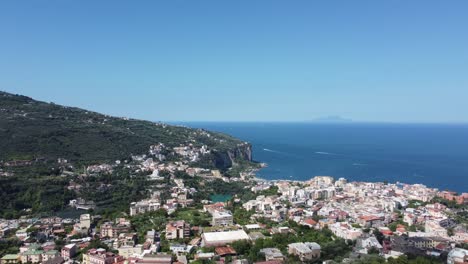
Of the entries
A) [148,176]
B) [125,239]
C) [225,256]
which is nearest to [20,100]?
[148,176]

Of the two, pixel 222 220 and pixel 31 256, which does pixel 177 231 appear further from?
pixel 31 256

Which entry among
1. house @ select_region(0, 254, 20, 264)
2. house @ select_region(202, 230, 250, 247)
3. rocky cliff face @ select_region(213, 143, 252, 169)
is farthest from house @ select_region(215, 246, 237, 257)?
rocky cliff face @ select_region(213, 143, 252, 169)

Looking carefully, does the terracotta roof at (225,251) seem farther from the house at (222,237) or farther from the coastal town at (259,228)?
the house at (222,237)

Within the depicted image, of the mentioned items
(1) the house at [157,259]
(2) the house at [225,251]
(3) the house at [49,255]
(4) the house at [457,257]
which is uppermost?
(4) the house at [457,257]

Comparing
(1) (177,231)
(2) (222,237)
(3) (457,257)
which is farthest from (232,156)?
(3) (457,257)

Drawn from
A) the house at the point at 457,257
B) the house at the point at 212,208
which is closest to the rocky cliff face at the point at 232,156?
the house at the point at 212,208

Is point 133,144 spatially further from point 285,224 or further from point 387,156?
point 387,156

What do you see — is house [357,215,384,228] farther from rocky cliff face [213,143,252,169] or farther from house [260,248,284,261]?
rocky cliff face [213,143,252,169]
